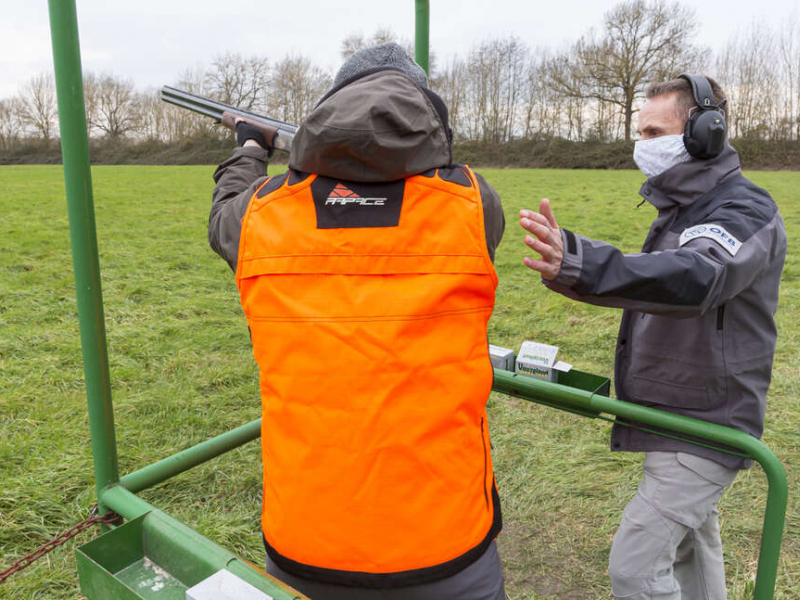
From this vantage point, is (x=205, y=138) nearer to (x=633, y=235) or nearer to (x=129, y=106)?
(x=129, y=106)

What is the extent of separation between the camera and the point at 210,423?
4164 millimetres

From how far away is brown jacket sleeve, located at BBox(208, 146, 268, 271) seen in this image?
1354mm

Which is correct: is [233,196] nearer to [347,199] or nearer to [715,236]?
[347,199]

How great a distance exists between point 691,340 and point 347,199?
1106 millimetres

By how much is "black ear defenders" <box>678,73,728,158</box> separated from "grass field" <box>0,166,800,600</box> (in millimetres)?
1912

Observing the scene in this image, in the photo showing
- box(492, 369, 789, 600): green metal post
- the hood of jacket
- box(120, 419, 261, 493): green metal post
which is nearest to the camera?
the hood of jacket

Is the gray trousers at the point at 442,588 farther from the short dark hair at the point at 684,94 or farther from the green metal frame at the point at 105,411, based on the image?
the short dark hair at the point at 684,94

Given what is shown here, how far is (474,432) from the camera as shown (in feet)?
4.11

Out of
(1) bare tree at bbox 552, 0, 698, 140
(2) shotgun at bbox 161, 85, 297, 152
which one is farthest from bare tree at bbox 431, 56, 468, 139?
(2) shotgun at bbox 161, 85, 297, 152

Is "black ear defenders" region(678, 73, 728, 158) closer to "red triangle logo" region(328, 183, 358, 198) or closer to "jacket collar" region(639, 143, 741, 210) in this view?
"jacket collar" region(639, 143, 741, 210)

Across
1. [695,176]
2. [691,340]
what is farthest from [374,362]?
[695,176]

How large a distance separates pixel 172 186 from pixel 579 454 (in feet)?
49.1

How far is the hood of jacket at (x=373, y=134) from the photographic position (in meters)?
1.13

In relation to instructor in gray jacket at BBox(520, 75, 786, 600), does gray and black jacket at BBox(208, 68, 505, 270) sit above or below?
above
